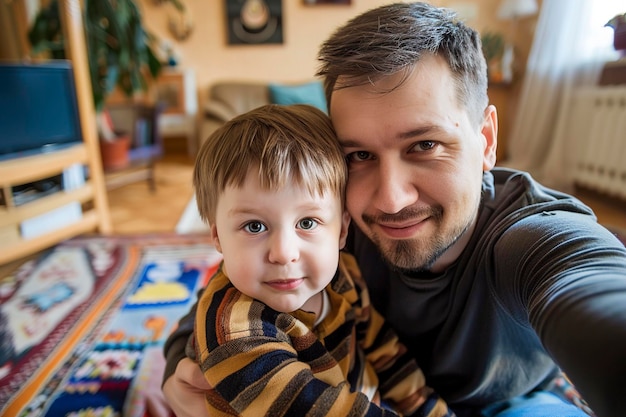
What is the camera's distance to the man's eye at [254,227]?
1.94 ft

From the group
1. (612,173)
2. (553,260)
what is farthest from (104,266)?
(612,173)

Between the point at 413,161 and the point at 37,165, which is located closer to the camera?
the point at 413,161

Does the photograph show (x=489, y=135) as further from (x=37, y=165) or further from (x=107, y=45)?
(x=107, y=45)

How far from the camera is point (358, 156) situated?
27.1 inches

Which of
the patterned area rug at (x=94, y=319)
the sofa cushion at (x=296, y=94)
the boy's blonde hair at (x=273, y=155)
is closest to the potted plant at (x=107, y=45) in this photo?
the patterned area rug at (x=94, y=319)

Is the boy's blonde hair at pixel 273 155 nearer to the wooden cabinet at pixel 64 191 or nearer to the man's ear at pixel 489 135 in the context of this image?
the man's ear at pixel 489 135

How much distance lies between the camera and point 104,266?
183 centimetres

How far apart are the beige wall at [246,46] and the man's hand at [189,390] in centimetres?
423

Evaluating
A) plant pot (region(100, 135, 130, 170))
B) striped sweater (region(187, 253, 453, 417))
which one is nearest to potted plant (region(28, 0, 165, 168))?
plant pot (region(100, 135, 130, 170))

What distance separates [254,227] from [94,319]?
1.10 m

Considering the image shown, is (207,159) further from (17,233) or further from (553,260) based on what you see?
(17,233)

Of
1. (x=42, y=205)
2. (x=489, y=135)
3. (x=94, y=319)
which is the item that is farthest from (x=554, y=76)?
(x=42, y=205)

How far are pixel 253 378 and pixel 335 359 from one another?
7.2 inches

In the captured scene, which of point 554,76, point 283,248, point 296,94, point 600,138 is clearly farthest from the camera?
point 296,94
